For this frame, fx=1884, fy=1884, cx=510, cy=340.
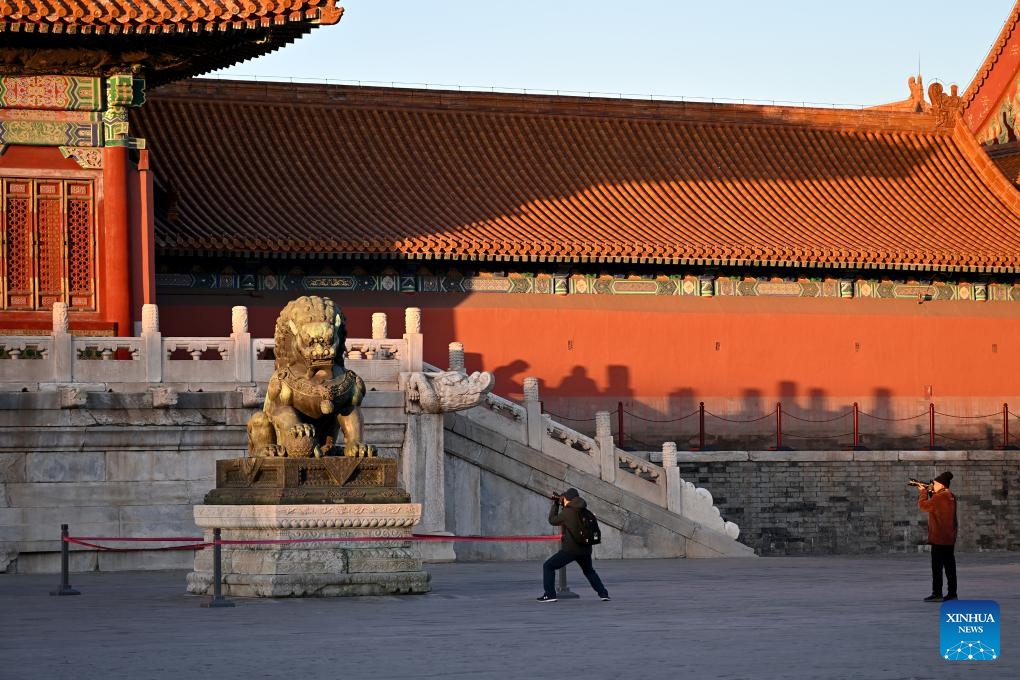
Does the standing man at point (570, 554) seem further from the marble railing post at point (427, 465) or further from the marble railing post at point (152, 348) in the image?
the marble railing post at point (152, 348)

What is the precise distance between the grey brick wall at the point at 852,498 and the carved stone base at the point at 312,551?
14.1 m

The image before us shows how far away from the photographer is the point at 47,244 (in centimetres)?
2475

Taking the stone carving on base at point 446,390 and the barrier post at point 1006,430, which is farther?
the barrier post at point 1006,430

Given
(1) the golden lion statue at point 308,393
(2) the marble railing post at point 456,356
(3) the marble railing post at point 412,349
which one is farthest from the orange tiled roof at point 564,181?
(1) the golden lion statue at point 308,393

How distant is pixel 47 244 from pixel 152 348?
11.3 ft

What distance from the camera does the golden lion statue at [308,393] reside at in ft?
52.6

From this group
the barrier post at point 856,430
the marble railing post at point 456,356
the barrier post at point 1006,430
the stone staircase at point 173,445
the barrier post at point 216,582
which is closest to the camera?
the barrier post at point 216,582

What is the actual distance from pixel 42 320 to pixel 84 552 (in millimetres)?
4085

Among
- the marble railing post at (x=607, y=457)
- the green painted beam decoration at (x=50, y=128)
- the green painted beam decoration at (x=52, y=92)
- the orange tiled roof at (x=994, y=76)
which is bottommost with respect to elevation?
the marble railing post at (x=607, y=457)

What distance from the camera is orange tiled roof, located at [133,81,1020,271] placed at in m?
29.7

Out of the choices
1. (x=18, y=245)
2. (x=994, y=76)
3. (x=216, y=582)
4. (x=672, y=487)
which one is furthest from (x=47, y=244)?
(x=994, y=76)

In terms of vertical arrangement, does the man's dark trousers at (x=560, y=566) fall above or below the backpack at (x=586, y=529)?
below

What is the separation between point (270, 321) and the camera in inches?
1165

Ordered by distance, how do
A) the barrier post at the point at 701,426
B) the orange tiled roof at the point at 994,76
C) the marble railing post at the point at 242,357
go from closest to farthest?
the marble railing post at the point at 242,357
the barrier post at the point at 701,426
the orange tiled roof at the point at 994,76
